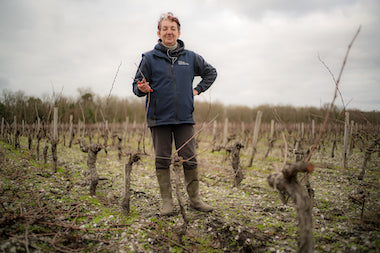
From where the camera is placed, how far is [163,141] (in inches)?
95.7

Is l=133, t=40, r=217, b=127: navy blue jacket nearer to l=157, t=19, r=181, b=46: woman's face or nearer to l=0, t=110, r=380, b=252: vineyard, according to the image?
l=157, t=19, r=181, b=46: woman's face

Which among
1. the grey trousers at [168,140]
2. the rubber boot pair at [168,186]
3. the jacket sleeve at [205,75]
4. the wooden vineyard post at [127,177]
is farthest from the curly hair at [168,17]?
the rubber boot pair at [168,186]

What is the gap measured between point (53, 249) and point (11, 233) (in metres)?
0.41

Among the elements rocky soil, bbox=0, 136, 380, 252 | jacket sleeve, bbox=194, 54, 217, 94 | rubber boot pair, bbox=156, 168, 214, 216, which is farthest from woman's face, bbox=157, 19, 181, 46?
rubber boot pair, bbox=156, 168, 214, 216

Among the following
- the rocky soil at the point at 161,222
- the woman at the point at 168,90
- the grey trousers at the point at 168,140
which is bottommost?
the rocky soil at the point at 161,222

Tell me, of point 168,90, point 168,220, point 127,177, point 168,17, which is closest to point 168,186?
point 168,220

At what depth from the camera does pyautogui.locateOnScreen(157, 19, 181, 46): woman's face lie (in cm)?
235

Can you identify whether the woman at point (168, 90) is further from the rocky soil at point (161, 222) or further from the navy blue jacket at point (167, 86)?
the rocky soil at point (161, 222)

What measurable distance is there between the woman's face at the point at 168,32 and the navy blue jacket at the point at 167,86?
80 mm

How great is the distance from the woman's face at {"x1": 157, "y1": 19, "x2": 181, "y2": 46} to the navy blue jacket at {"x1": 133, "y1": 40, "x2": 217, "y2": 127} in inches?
3.1

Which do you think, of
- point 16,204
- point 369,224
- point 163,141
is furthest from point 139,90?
point 369,224

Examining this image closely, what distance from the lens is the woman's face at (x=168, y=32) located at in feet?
7.72

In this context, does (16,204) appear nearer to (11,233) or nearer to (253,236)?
(11,233)

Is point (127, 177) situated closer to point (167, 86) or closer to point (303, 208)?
point (167, 86)
